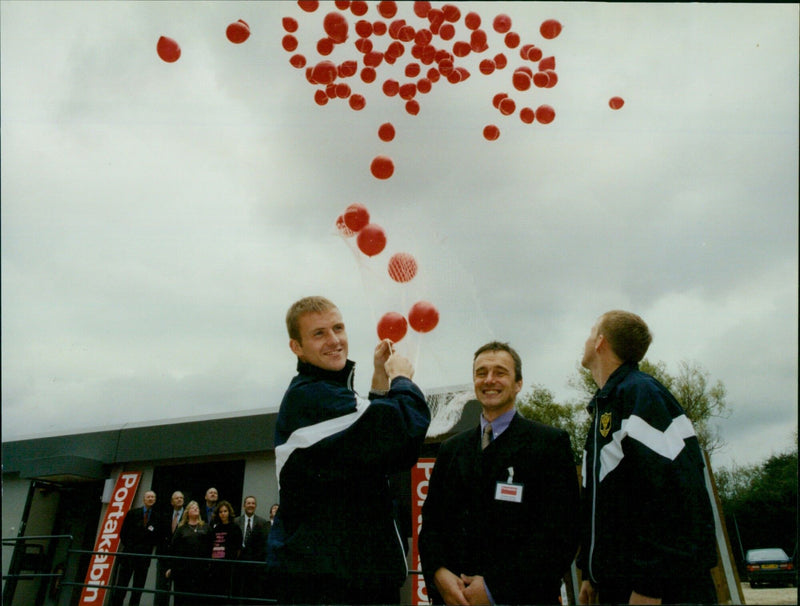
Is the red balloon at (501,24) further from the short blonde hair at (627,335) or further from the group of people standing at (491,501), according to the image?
the group of people standing at (491,501)

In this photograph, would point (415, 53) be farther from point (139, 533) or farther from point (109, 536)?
point (109, 536)

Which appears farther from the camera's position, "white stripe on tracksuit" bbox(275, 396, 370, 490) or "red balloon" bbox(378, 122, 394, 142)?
"red balloon" bbox(378, 122, 394, 142)

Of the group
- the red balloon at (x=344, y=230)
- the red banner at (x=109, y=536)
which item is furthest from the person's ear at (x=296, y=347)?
the red banner at (x=109, y=536)

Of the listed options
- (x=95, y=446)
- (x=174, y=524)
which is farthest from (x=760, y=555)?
(x=95, y=446)

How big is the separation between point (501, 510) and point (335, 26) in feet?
9.53

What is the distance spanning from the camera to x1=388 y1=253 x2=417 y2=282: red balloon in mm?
3446

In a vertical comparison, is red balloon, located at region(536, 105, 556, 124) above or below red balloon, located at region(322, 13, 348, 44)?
below

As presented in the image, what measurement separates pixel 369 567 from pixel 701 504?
1.01 metres

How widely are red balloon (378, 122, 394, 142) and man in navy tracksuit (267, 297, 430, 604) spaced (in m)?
2.16

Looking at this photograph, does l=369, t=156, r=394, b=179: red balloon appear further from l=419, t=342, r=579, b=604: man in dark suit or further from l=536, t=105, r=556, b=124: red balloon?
l=419, t=342, r=579, b=604: man in dark suit

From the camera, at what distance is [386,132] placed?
12.5 feet

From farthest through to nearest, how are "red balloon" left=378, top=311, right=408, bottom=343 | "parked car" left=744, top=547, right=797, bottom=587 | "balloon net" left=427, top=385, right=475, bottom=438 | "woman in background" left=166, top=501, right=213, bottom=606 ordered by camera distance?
"parked car" left=744, top=547, right=797, bottom=587, "balloon net" left=427, top=385, right=475, bottom=438, "woman in background" left=166, top=501, right=213, bottom=606, "red balloon" left=378, top=311, right=408, bottom=343

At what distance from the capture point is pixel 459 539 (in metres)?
1.97

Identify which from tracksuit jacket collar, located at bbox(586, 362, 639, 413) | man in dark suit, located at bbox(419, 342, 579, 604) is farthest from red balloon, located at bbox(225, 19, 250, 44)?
tracksuit jacket collar, located at bbox(586, 362, 639, 413)
